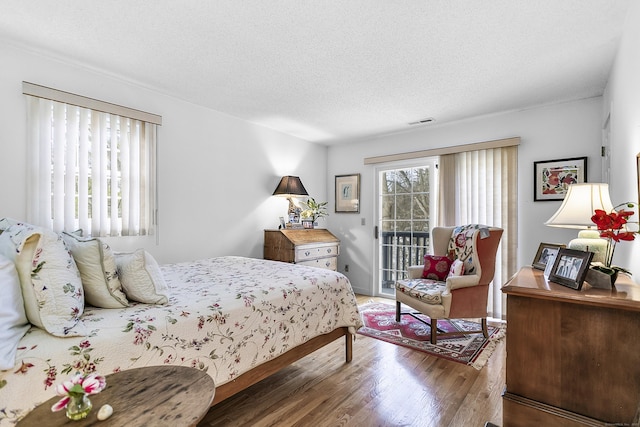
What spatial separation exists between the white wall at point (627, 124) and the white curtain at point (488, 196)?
44.5 inches

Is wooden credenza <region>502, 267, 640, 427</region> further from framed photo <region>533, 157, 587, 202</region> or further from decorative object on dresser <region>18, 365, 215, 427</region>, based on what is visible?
framed photo <region>533, 157, 587, 202</region>

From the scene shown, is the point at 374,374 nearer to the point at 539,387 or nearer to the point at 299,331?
the point at 299,331

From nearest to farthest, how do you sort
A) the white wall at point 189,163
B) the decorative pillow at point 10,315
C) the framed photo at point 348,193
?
the decorative pillow at point 10,315
the white wall at point 189,163
the framed photo at point 348,193

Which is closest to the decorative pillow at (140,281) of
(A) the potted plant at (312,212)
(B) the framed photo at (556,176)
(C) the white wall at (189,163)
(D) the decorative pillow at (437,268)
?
(C) the white wall at (189,163)

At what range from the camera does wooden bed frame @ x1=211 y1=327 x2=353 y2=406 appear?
1672 mm

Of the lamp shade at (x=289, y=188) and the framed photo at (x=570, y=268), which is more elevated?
the lamp shade at (x=289, y=188)

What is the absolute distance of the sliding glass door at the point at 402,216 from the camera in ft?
13.8

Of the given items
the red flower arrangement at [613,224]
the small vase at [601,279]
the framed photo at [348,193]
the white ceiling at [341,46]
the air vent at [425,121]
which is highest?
the white ceiling at [341,46]

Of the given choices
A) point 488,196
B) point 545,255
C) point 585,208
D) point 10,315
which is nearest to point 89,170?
point 10,315

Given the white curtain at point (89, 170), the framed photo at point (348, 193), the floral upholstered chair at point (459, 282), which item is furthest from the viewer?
the framed photo at point (348, 193)

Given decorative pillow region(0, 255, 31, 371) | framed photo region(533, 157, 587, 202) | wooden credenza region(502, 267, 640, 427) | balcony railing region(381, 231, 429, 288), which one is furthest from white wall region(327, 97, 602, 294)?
decorative pillow region(0, 255, 31, 371)

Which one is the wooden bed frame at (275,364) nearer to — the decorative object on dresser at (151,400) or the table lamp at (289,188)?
the decorative object on dresser at (151,400)

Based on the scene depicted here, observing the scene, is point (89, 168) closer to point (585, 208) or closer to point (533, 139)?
point (585, 208)

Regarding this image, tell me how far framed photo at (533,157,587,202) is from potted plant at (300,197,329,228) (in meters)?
2.77
